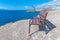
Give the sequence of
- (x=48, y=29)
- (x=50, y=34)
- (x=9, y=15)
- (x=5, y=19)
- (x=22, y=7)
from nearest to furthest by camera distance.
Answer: (x=50, y=34) < (x=48, y=29) < (x=5, y=19) < (x=9, y=15) < (x=22, y=7)

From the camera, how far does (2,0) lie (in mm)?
17359

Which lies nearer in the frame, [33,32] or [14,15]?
[33,32]

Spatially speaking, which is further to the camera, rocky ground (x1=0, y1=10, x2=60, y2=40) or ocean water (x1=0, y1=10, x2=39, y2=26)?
ocean water (x1=0, y1=10, x2=39, y2=26)

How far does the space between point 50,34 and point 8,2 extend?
8.75m

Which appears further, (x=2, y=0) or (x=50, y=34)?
(x=2, y=0)

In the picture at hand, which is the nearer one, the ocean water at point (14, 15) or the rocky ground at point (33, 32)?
the rocky ground at point (33, 32)

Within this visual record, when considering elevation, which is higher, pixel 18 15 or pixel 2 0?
pixel 2 0

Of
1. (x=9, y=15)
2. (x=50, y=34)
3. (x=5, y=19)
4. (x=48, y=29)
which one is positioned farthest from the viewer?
(x=9, y=15)

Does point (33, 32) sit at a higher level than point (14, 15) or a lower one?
higher

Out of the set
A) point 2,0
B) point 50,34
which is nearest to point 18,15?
point 2,0

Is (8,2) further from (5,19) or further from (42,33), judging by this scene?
(42,33)

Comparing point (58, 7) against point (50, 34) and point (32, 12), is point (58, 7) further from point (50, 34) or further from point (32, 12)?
point (50, 34)

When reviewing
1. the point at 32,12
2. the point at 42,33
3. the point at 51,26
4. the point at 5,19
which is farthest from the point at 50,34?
the point at 32,12

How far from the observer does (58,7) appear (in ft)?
54.8
